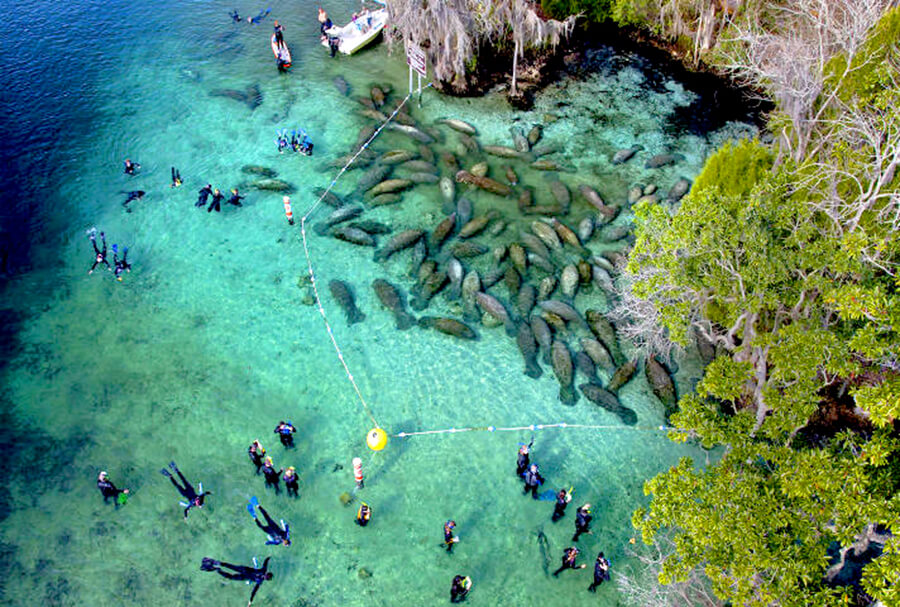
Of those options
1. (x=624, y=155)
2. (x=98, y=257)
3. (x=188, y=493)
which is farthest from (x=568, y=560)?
(x=624, y=155)

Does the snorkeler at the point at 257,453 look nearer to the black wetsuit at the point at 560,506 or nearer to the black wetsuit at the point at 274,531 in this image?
the black wetsuit at the point at 274,531

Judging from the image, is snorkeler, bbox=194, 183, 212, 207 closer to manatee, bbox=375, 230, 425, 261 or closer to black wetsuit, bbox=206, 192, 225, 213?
black wetsuit, bbox=206, 192, 225, 213

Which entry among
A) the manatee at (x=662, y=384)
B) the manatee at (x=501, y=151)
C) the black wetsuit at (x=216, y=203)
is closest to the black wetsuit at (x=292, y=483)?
the manatee at (x=662, y=384)

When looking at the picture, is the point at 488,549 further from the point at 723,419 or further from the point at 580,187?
the point at 580,187

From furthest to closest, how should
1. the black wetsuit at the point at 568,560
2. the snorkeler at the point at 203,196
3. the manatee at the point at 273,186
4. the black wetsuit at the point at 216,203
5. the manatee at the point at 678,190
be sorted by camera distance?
the manatee at the point at 678,190 → the manatee at the point at 273,186 → the snorkeler at the point at 203,196 → the black wetsuit at the point at 216,203 → the black wetsuit at the point at 568,560

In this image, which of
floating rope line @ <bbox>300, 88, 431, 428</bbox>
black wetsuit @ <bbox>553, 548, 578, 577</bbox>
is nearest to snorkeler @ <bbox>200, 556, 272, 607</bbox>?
floating rope line @ <bbox>300, 88, 431, 428</bbox>

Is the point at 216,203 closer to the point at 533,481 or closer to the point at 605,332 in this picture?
the point at 605,332
